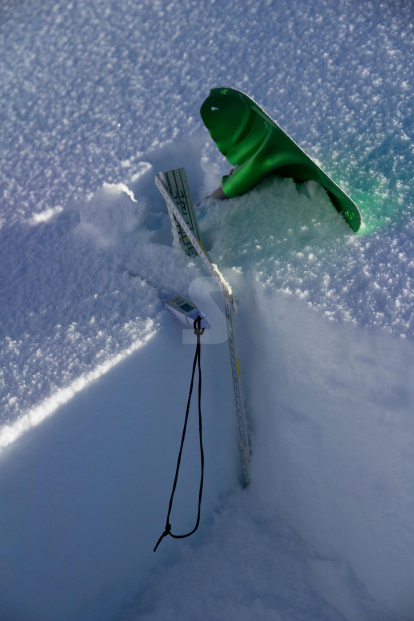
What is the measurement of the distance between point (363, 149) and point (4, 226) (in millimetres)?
1377

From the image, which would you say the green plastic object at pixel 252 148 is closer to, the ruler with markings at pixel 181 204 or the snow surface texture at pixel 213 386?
the snow surface texture at pixel 213 386

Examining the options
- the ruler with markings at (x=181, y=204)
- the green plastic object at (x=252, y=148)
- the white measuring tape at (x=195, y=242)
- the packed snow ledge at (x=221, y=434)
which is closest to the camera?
the packed snow ledge at (x=221, y=434)

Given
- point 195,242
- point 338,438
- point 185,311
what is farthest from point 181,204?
point 338,438

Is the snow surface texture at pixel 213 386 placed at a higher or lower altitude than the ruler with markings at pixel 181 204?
lower

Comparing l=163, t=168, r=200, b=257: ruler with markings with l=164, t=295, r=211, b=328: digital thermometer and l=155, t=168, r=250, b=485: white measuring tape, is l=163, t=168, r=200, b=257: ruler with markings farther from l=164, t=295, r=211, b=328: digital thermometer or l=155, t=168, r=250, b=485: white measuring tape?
l=164, t=295, r=211, b=328: digital thermometer

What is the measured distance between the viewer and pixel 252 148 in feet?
5.83

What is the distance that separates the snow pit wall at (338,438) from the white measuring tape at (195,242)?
81mm

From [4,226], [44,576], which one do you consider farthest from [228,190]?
[44,576]

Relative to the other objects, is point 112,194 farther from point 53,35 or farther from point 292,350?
point 53,35

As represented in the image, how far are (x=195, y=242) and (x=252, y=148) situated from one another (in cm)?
46

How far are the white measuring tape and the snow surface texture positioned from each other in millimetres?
71

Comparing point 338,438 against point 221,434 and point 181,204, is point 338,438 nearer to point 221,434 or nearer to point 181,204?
point 221,434

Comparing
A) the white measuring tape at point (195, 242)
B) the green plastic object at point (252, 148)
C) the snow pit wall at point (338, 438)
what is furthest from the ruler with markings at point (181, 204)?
the snow pit wall at point (338, 438)

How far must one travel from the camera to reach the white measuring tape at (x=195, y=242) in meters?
1.45
